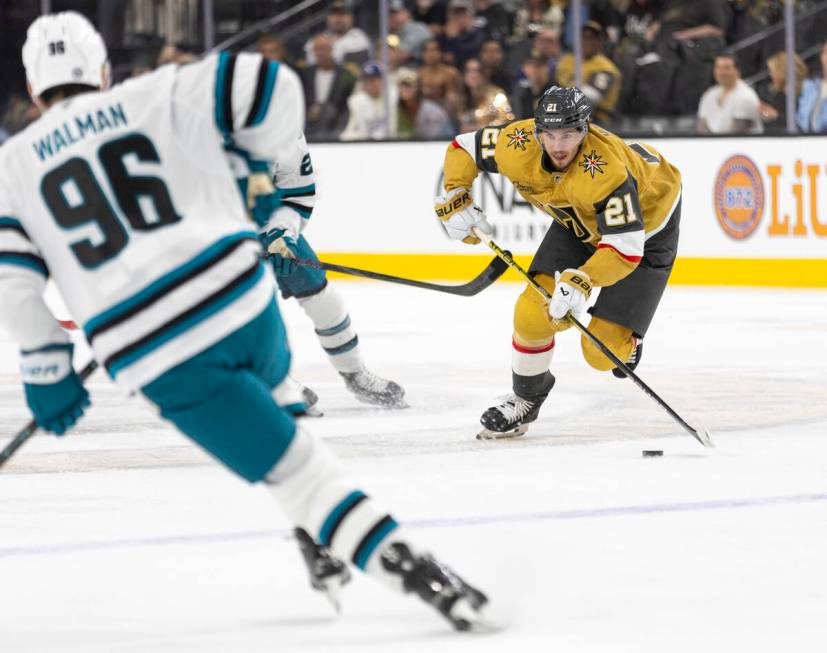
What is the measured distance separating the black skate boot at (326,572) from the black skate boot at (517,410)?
215cm

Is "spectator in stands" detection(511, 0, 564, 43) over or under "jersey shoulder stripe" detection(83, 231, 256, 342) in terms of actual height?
under

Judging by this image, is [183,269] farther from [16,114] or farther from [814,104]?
[16,114]

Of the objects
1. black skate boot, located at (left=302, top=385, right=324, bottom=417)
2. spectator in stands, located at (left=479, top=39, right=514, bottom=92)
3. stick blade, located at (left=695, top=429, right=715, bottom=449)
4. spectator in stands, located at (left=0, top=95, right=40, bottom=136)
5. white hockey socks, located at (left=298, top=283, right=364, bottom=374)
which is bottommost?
spectator in stands, located at (left=0, top=95, right=40, bottom=136)

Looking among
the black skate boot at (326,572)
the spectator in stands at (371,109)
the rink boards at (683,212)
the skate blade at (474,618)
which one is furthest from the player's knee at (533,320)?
the spectator in stands at (371,109)

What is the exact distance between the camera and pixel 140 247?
2.89 m

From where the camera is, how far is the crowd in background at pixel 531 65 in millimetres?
9719

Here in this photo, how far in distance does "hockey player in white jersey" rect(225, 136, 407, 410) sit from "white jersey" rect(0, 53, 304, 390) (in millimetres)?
2478

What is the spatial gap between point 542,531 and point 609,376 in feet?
9.28

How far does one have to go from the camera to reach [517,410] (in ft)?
17.5

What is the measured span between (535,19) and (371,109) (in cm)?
113

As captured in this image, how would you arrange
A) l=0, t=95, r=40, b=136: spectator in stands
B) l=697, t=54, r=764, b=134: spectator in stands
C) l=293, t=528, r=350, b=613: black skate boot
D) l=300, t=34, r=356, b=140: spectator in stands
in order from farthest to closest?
l=0, t=95, r=40, b=136: spectator in stands < l=300, t=34, r=356, b=140: spectator in stands < l=697, t=54, r=764, b=134: spectator in stands < l=293, t=528, r=350, b=613: black skate boot

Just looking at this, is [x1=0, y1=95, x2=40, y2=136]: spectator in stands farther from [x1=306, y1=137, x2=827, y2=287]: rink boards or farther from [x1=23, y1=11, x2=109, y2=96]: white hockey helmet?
[x1=23, y1=11, x2=109, y2=96]: white hockey helmet

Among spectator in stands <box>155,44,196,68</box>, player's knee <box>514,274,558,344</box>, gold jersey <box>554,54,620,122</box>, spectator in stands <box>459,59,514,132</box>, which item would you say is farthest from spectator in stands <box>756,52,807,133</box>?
player's knee <box>514,274,558,344</box>

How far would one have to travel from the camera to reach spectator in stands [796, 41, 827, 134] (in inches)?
371
